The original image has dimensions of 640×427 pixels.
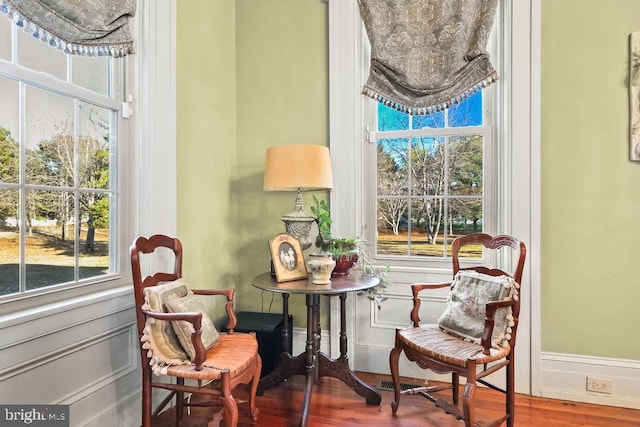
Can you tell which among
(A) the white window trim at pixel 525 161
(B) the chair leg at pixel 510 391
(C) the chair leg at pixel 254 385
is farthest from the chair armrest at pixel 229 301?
(A) the white window trim at pixel 525 161

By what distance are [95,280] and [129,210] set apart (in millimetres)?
393

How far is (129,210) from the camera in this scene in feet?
6.83

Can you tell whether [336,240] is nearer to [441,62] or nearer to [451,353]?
[451,353]

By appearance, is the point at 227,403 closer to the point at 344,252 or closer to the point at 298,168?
the point at 344,252

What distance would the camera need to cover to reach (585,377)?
235 centimetres

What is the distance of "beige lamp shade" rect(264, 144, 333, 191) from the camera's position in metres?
2.31

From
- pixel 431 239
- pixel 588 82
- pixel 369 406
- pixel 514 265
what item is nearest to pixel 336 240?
pixel 431 239

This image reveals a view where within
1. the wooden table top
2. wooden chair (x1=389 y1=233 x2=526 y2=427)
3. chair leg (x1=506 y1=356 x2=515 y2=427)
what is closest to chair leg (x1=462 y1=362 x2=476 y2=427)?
wooden chair (x1=389 y1=233 x2=526 y2=427)

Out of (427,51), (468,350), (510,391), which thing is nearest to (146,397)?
(468,350)

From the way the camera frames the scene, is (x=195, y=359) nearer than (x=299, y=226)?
Yes

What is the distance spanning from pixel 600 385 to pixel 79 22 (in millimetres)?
3330

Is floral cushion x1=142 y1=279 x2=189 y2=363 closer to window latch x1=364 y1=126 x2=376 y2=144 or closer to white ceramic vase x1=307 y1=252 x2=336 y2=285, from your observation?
white ceramic vase x1=307 y1=252 x2=336 y2=285

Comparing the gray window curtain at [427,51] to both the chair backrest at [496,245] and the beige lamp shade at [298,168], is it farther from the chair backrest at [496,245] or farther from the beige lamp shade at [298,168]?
the chair backrest at [496,245]

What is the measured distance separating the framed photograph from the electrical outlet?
1.83m
